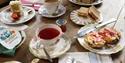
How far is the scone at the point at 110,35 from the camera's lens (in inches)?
36.4

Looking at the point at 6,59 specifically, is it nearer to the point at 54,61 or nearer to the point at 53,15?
the point at 54,61

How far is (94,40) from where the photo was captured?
3.03 feet

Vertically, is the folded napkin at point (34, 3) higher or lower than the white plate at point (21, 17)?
higher

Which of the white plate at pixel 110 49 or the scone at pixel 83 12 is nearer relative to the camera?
the white plate at pixel 110 49

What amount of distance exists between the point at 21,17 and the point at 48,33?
0.27m

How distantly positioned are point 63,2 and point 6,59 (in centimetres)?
48

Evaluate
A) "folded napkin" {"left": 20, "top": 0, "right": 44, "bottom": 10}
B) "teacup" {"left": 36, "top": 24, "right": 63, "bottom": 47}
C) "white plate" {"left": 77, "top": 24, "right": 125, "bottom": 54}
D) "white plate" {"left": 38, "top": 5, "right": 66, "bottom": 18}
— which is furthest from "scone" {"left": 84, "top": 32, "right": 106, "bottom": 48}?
"folded napkin" {"left": 20, "top": 0, "right": 44, "bottom": 10}

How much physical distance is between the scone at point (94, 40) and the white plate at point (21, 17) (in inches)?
12.9

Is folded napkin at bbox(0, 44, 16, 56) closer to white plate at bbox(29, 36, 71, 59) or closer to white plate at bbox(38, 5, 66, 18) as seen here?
white plate at bbox(29, 36, 71, 59)

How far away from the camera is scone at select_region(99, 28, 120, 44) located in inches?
36.4

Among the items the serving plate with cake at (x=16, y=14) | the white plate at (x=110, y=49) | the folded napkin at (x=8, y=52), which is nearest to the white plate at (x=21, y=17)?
the serving plate with cake at (x=16, y=14)

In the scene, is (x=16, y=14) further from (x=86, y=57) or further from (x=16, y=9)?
(x=86, y=57)

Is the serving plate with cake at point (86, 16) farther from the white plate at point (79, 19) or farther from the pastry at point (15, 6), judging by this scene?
the pastry at point (15, 6)

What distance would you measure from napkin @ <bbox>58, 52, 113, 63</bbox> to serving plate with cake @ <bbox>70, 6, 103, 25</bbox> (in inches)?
8.1
